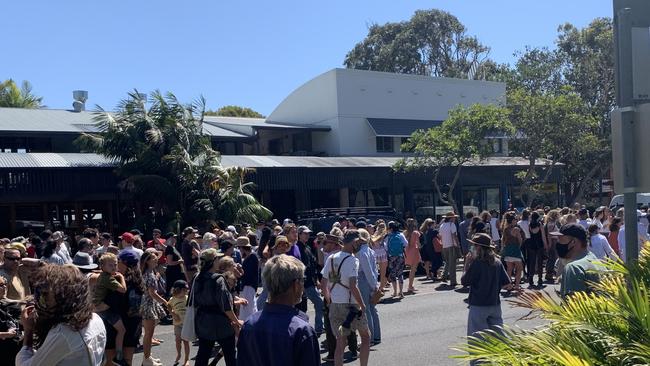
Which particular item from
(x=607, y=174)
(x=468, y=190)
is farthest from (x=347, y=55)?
(x=468, y=190)

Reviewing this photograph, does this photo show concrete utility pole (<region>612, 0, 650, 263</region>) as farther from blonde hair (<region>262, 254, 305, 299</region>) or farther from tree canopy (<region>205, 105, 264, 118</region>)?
tree canopy (<region>205, 105, 264, 118</region>)

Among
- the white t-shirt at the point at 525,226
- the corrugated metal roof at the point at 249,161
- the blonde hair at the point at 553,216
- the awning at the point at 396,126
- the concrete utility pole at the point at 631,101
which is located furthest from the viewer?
the awning at the point at 396,126

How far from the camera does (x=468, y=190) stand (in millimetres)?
30594

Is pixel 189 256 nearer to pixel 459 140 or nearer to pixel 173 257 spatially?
pixel 173 257

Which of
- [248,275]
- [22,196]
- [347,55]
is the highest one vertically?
[347,55]

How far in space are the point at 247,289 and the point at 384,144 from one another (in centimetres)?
2371

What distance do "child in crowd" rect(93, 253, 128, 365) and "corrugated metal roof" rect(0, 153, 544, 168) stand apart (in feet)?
44.9

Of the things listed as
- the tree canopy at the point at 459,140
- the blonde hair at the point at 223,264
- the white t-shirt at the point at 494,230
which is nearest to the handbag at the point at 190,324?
the blonde hair at the point at 223,264

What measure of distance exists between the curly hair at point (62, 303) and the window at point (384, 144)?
28354 millimetres

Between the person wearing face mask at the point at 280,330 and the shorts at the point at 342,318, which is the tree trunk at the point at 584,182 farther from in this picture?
the person wearing face mask at the point at 280,330

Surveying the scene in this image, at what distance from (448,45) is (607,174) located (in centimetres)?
1859

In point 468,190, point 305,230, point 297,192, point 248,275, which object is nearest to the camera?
point 248,275

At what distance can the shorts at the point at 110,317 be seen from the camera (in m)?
6.89

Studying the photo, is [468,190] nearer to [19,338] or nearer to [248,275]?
[248,275]
